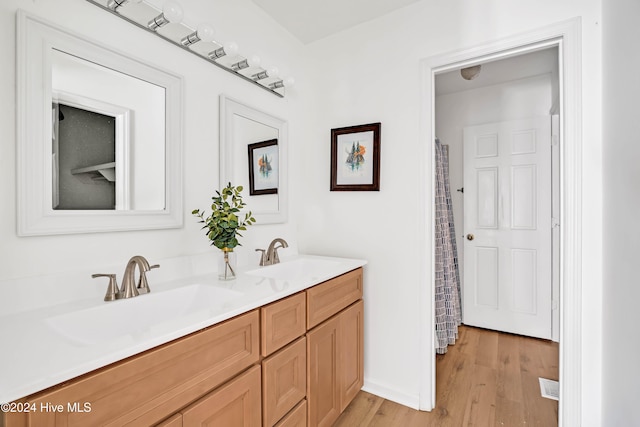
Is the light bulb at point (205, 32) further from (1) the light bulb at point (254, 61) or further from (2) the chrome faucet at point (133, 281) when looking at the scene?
(2) the chrome faucet at point (133, 281)

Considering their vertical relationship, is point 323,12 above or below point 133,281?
above

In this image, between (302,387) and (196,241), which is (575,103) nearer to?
(302,387)

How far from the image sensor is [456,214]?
330 centimetres

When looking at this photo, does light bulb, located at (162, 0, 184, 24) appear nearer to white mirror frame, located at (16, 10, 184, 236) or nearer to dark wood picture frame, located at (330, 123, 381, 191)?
white mirror frame, located at (16, 10, 184, 236)

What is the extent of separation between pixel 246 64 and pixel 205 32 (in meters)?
0.32

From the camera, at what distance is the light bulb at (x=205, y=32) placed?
142 centimetres

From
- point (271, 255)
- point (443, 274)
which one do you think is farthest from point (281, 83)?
point (443, 274)

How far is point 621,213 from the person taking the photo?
3.90 ft

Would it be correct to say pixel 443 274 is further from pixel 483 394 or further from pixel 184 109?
pixel 184 109

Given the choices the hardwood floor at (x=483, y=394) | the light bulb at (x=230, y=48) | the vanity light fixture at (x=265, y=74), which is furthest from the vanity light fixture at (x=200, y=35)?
the hardwood floor at (x=483, y=394)

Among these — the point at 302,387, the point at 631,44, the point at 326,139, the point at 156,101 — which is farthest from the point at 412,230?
the point at 156,101

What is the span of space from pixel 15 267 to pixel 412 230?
182cm

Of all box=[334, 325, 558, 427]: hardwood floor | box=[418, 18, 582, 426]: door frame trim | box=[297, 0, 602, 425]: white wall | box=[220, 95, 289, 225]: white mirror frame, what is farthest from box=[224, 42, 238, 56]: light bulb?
box=[334, 325, 558, 427]: hardwood floor

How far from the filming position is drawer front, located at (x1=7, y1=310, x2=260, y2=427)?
2.17ft
